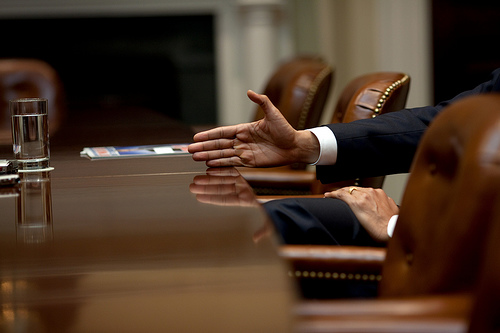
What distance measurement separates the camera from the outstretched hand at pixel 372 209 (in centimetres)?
147

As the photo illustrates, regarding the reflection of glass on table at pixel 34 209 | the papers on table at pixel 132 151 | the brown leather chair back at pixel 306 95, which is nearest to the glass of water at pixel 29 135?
the reflection of glass on table at pixel 34 209

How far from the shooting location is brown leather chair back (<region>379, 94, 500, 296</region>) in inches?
32.2

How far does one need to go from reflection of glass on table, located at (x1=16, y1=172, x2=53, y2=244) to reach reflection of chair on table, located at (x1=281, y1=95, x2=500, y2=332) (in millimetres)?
407

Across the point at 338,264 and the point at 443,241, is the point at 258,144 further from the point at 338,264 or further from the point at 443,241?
the point at 443,241

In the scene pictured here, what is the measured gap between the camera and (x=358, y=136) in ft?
5.48

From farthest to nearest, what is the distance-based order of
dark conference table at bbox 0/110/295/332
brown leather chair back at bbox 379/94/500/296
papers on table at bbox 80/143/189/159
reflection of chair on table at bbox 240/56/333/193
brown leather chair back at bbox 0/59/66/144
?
brown leather chair back at bbox 0/59/66/144 → reflection of chair on table at bbox 240/56/333/193 → papers on table at bbox 80/143/189/159 → brown leather chair back at bbox 379/94/500/296 → dark conference table at bbox 0/110/295/332

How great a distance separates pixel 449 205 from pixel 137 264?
1.23ft

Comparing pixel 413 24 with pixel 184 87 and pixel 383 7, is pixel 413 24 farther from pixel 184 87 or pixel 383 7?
pixel 184 87

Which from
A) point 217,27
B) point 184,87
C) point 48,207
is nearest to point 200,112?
point 184,87

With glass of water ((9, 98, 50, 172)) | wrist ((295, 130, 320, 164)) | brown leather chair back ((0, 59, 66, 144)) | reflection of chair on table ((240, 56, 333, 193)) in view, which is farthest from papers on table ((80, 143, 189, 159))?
brown leather chair back ((0, 59, 66, 144))

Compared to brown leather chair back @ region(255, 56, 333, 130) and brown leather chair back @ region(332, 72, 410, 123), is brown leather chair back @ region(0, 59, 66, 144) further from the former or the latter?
brown leather chair back @ region(332, 72, 410, 123)

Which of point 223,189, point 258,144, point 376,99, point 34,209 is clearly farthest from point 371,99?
point 34,209

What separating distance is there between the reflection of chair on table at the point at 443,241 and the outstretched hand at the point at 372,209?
1.23ft

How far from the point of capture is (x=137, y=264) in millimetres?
839
